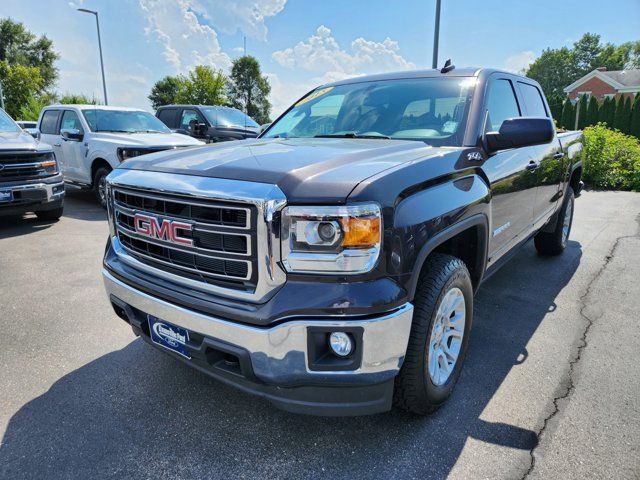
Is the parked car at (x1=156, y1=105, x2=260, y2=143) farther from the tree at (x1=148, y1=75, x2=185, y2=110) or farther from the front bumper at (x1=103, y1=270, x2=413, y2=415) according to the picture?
the tree at (x1=148, y1=75, x2=185, y2=110)

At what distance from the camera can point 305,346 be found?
1851 mm

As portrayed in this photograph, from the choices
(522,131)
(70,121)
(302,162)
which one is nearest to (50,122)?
(70,121)

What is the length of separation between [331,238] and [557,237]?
14.6 ft

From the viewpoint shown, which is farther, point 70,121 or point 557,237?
point 70,121

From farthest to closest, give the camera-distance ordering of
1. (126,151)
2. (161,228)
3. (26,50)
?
(26,50) < (126,151) < (161,228)

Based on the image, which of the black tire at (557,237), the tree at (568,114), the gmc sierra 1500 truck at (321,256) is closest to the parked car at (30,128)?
the gmc sierra 1500 truck at (321,256)

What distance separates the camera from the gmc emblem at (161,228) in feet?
6.97

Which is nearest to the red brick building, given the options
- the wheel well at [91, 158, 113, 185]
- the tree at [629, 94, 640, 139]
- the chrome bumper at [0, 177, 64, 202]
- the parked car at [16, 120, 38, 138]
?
the tree at [629, 94, 640, 139]

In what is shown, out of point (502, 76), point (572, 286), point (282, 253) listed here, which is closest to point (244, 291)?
point (282, 253)

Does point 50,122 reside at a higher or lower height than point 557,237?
higher

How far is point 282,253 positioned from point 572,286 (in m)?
3.81

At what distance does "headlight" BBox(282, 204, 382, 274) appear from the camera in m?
1.83

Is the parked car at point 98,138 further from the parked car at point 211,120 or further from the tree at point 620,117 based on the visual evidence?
the tree at point 620,117

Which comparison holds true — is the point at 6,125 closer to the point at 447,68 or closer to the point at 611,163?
the point at 447,68
